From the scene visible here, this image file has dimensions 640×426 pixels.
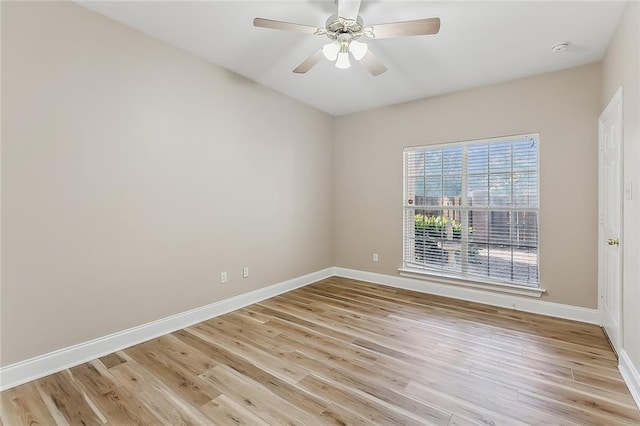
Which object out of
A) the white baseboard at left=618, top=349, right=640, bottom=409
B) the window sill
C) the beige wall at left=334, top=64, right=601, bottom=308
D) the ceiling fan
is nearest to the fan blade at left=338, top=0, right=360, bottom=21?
the ceiling fan

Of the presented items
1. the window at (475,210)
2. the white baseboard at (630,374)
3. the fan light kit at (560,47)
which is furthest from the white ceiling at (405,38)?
the white baseboard at (630,374)

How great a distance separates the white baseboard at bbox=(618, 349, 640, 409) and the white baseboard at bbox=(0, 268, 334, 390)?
→ 3375 millimetres

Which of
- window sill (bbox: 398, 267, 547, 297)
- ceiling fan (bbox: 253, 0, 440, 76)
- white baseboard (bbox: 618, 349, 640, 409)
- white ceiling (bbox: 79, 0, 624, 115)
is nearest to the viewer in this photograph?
white baseboard (bbox: 618, 349, 640, 409)

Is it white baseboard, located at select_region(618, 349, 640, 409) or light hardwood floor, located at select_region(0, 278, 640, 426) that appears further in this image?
white baseboard, located at select_region(618, 349, 640, 409)

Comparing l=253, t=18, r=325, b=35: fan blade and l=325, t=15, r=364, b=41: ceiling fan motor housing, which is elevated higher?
l=325, t=15, r=364, b=41: ceiling fan motor housing

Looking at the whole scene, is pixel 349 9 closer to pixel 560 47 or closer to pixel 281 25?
pixel 281 25

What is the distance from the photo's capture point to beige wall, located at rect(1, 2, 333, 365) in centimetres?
213

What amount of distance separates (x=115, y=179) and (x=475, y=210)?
4018 mm

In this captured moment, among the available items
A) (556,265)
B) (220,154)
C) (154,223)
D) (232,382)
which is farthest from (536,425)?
(220,154)

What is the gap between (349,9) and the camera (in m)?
2.11

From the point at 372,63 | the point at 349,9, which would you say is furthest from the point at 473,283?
the point at 349,9

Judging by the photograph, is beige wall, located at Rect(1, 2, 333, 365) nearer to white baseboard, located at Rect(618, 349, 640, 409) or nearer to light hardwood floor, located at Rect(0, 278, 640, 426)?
light hardwood floor, located at Rect(0, 278, 640, 426)

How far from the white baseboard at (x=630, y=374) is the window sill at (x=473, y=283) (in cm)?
120

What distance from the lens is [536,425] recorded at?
1716 millimetres
